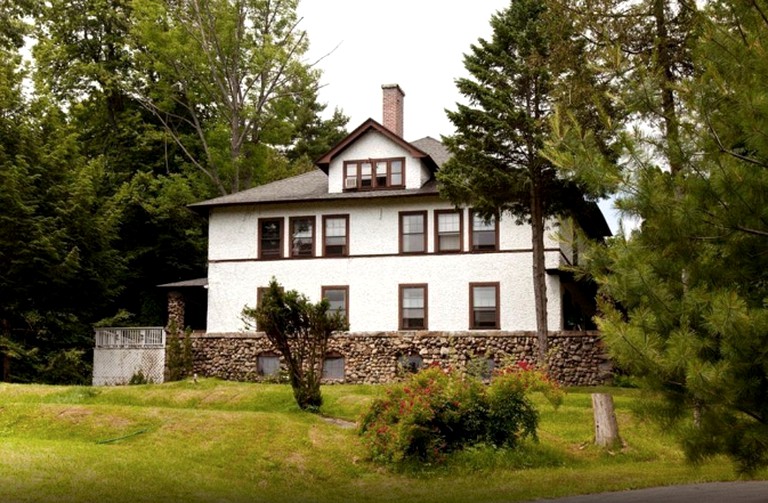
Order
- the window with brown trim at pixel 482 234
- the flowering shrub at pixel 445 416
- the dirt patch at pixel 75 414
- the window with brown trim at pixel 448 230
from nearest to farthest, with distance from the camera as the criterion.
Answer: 1. the flowering shrub at pixel 445 416
2. the dirt patch at pixel 75 414
3. the window with brown trim at pixel 482 234
4. the window with brown trim at pixel 448 230

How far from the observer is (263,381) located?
29.8 metres

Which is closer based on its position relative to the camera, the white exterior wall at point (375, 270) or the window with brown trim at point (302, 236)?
the white exterior wall at point (375, 270)

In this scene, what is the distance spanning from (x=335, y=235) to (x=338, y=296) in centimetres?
219

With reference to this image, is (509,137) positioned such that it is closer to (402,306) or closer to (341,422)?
(402,306)

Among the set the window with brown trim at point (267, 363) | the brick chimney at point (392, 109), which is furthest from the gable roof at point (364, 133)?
the window with brown trim at point (267, 363)

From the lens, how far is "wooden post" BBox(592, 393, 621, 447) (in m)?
17.5

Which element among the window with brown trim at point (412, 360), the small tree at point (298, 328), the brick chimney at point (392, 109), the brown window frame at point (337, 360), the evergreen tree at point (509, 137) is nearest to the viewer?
the small tree at point (298, 328)

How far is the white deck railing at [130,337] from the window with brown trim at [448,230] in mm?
9988

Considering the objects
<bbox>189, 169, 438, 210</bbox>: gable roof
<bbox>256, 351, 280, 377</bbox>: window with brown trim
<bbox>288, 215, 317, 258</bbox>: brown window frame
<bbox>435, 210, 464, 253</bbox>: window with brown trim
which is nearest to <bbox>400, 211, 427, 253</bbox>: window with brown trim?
<bbox>435, 210, 464, 253</bbox>: window with brown trim

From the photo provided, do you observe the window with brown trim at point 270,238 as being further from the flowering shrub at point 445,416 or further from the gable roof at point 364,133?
the flowering shrub at point 445,416

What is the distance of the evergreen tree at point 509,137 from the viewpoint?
82.2 feet

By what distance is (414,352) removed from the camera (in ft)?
95.0

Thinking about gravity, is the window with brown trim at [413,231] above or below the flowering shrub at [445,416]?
above

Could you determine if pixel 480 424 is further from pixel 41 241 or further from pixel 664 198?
pixel 41 241
